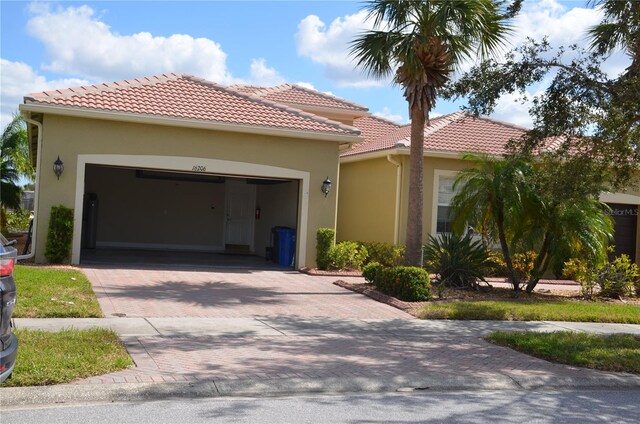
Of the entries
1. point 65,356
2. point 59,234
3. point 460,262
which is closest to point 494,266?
point 460,262

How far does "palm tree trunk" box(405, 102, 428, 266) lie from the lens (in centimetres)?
1534

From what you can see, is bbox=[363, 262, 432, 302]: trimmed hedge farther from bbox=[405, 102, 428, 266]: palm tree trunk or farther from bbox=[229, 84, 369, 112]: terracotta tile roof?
bbox=[229, 84, 369, 112]: terracotta tile roof

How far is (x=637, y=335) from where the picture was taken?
38.3ft

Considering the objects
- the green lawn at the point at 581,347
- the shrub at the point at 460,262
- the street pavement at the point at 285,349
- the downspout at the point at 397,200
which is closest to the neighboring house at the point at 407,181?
the downspout at the point at 397,200

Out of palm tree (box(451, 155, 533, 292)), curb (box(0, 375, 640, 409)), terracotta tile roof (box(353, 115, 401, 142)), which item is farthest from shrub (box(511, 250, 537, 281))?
curb (box(0, 375, 640, 409))

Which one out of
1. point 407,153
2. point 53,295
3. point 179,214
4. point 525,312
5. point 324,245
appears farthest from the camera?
point 179,214

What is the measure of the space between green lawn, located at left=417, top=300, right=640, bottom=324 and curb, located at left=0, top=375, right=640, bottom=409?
4.00m

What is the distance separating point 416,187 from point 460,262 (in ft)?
6.31

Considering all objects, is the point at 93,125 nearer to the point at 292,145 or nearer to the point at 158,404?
the point at 292,145

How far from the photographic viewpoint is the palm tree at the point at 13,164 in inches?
1010

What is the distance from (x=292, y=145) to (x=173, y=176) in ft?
23.3

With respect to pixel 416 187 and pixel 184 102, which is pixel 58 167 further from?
pixel 416 187

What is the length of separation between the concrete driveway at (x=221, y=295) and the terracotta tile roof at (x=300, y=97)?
9.34 meters

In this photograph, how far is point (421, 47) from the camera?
14.9 meters
